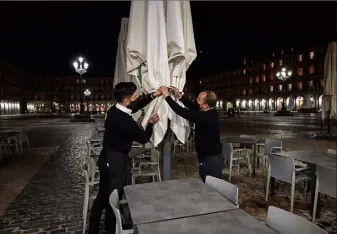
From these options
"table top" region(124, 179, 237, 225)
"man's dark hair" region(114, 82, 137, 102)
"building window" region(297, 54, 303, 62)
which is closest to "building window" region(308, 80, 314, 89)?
"building window" region(297, 54, 303, 62)

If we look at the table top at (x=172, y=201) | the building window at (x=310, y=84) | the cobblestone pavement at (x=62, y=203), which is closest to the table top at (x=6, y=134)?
the cobblestone pavement at (x=62, y=203)

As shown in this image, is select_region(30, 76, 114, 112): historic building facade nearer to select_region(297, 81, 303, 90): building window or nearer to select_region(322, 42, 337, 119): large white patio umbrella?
select_region(297, 81, 303, 90): building window

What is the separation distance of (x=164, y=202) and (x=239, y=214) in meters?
0.61

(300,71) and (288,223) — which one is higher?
(300,71)

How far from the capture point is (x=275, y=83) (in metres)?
65.2

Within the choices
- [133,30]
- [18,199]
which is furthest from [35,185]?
[133,30]

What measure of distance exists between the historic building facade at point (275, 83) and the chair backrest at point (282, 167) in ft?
164

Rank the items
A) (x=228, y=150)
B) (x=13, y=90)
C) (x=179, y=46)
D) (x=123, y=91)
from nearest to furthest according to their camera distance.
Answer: (x=123, y=91) < (x=179, y=46) < (x=228, y=150) < (x=13, y=90)

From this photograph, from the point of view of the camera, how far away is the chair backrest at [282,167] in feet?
13.1

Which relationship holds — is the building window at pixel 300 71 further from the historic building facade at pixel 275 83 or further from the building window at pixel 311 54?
the building window at pixel 311 54

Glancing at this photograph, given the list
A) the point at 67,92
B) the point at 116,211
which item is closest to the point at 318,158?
the point at 116,211

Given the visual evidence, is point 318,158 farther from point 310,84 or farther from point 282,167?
point 310,84

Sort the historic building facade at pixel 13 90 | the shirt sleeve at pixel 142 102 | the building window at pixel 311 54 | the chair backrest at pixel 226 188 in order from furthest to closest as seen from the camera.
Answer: the historic building facade at pixel 13 90, the building window at pixel 311 54, the shirt sleeve at pixel 142 102, the chair backrest at pixel 226 188

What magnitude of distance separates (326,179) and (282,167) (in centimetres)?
76
